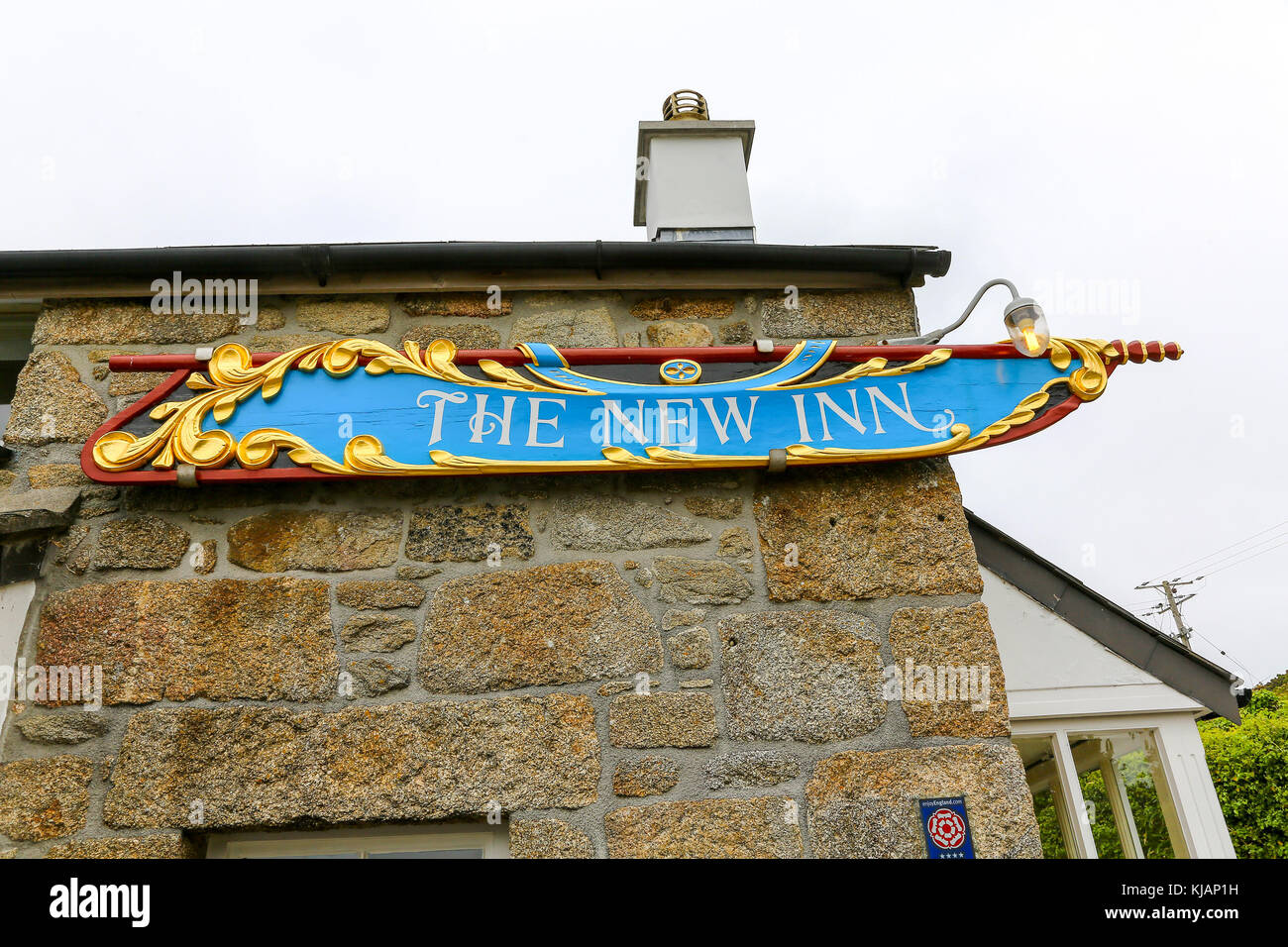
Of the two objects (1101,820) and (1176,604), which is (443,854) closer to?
(1101,820)

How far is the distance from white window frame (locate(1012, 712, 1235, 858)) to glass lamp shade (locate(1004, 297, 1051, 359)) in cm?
166

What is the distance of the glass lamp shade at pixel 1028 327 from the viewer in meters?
2.77

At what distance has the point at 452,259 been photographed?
9.50 feet

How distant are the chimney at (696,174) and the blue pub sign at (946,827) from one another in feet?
7.77

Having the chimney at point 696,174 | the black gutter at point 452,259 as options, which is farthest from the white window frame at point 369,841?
the chimney at point 696,174

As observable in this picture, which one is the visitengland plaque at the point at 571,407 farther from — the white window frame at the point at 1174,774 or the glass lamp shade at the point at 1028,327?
the white window frame at the point at 1174,774

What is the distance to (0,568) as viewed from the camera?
241 cm

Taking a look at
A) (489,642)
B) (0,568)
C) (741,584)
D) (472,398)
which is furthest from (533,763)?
(0,568)

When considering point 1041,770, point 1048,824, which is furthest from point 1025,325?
point 1048,824

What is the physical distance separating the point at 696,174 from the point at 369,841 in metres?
2.99

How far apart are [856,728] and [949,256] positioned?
1646mm
